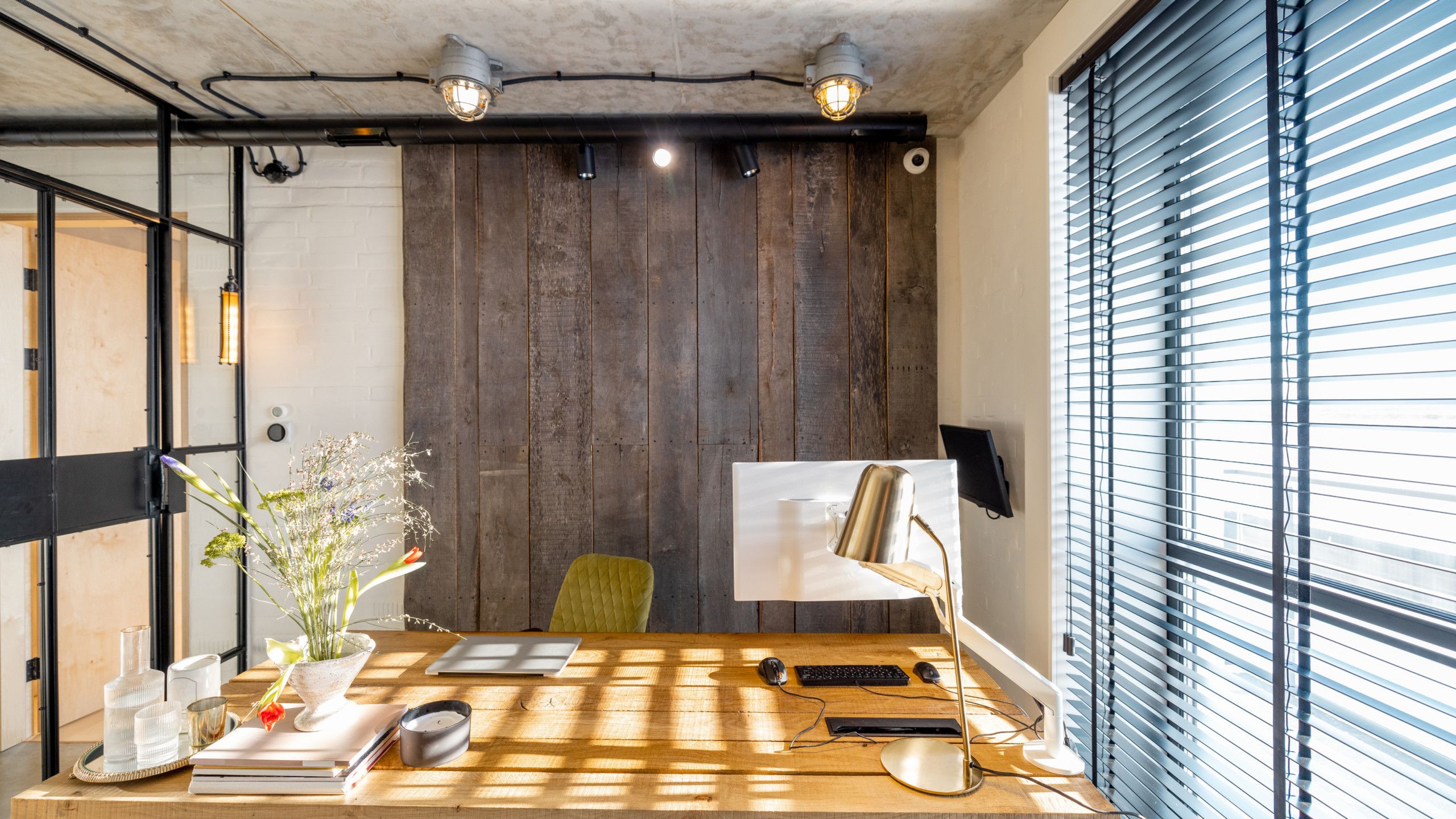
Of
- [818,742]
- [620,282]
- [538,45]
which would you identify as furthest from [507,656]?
[538,45]

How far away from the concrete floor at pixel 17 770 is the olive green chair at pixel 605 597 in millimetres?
1535

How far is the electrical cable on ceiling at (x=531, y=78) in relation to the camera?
7.47 ft

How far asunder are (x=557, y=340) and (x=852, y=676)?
6.12 ft

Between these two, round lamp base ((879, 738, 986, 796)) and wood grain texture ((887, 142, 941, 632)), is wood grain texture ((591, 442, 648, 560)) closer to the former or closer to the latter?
wood grain texture ((887, 142, 941, 632))

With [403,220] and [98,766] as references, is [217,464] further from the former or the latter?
[98,766]

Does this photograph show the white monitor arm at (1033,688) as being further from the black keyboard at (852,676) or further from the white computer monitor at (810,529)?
the black keyboard at (852,676)

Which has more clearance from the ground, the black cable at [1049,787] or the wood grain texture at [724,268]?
the wood grain texture at [724,268]

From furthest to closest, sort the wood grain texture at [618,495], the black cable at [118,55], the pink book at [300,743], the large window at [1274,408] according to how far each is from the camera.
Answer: the wood grain texture at [618,495]
the black cable at [118,55]
the pink book at [300,743]
the large window at [1274,408]

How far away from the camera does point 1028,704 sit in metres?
2.21

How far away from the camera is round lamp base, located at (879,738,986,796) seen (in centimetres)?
119

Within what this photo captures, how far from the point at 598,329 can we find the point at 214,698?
1.80m

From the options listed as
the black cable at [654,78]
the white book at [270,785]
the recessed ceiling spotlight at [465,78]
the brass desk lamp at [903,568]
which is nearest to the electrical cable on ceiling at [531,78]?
the black cable at [654,78]

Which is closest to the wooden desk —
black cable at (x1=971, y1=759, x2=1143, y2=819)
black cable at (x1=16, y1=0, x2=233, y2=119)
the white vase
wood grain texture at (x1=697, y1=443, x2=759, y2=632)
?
black cable at (x1=971, y1=759, x2=1143, y2=819)

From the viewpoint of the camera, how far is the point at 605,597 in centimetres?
239
